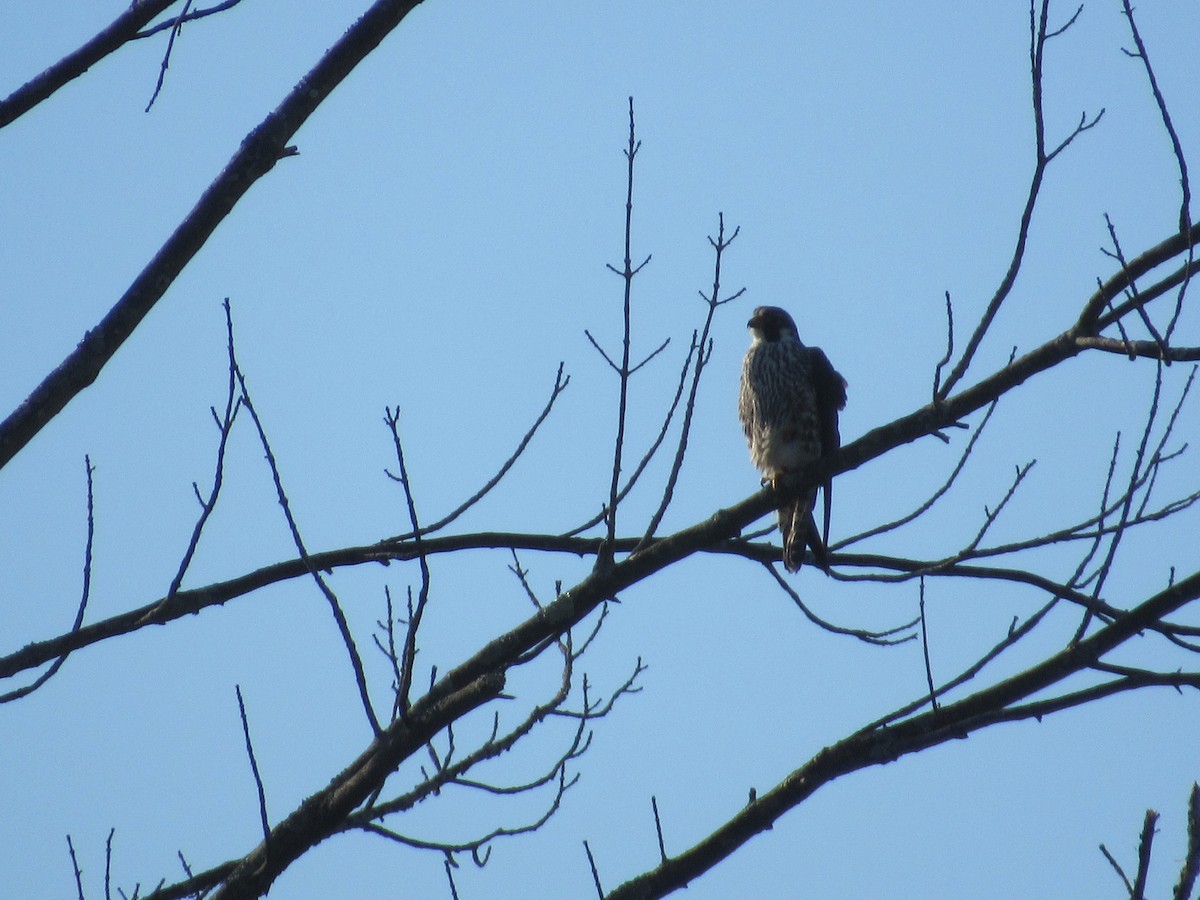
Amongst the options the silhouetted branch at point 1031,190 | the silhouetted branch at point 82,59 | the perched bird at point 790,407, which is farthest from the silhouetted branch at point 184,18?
the perched bird at point 790,407

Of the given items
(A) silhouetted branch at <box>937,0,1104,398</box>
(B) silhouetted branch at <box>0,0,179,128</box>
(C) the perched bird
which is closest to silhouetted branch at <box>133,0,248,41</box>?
(B) silhouetted branch at <box>0,0,179,128</box>

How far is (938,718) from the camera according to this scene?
2570 millimetres

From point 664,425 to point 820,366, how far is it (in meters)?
3.22

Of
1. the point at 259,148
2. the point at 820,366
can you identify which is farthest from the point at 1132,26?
the point at 820,366

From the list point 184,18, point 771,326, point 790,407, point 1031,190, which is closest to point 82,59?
point 184,18

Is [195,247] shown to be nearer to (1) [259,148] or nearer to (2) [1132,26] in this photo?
(1) [259,148]

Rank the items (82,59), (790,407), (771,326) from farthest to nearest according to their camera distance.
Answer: (771,326), (790,407), (82,59)

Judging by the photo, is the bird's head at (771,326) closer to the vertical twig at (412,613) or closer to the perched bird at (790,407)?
the perched bird at (790,407)

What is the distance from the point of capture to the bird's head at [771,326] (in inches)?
245

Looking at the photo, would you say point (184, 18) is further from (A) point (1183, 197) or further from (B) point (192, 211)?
(A) point (1183, 197)

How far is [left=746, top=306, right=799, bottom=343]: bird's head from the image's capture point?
621 centimetres

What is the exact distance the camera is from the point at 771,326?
6.29 meters

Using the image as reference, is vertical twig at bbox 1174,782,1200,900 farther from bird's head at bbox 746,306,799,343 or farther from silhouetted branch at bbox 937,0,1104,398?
bird's head at bbox 746,306,799,343

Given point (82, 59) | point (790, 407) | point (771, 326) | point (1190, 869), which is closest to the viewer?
point (1190, 869)
